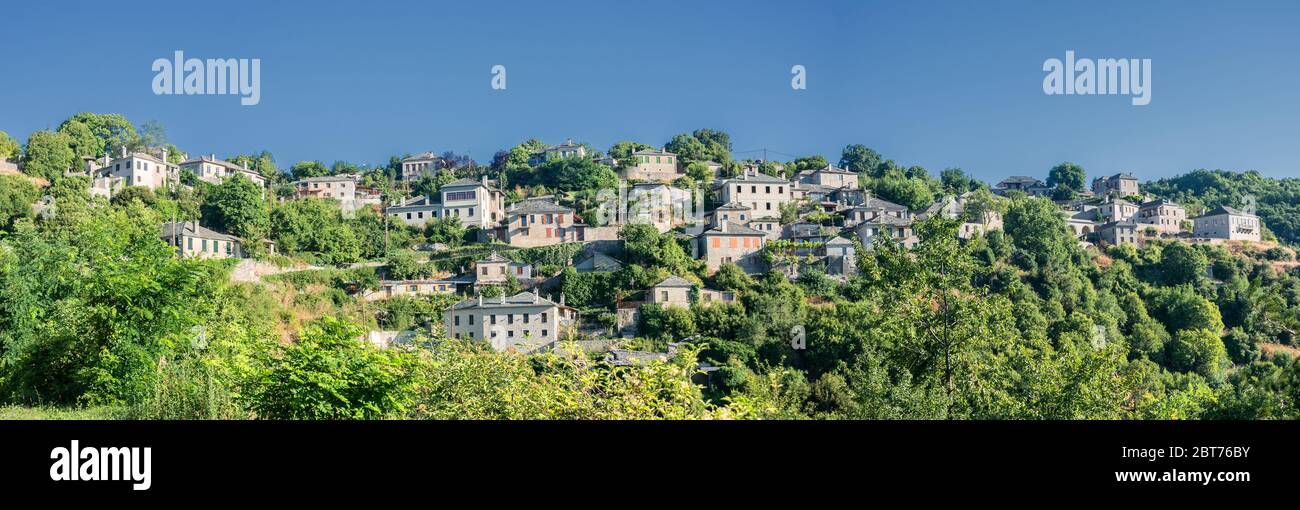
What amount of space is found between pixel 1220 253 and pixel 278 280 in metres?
55.8

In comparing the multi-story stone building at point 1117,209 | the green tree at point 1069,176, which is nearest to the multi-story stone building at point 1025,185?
the green tree at point 1069,176

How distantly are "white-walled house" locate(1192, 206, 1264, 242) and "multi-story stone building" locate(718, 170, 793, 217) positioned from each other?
32697 mm

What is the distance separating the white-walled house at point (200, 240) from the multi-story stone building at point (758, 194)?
2882 cm

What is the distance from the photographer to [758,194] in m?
57.1

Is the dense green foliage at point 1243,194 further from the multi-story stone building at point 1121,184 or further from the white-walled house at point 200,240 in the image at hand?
the white-walled house at point 200,240

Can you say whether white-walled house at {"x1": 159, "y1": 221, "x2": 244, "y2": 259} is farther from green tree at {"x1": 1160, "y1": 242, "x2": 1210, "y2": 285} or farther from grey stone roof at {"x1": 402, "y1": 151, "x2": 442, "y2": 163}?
green tree at {"x1": 1160, "y1": 242, "x2": 1210, "y2": 285}

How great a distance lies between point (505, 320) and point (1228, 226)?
2170 inches

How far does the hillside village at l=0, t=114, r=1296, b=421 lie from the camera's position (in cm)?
3841

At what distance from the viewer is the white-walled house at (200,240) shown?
4134 centimetres

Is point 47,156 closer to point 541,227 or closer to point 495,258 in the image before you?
point 495,258

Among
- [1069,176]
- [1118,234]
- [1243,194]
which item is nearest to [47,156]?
[1118,234]

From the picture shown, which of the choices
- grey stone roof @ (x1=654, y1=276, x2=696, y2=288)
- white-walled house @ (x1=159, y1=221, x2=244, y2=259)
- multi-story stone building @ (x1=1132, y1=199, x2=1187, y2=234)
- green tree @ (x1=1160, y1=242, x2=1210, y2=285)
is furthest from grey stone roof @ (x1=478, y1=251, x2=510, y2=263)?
multi-story stone building @ (x1=1132, y1=199, x2=1187, y2=234)

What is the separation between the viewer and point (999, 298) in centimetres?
1389
